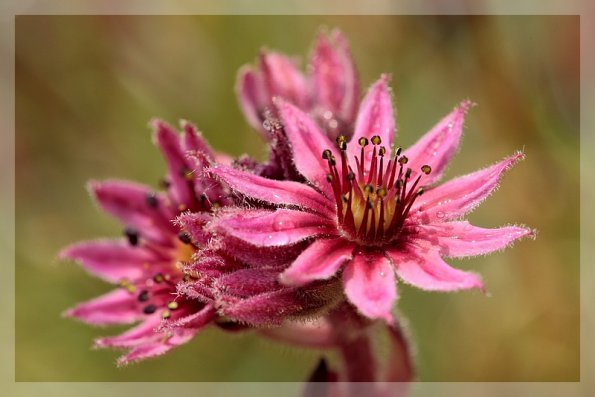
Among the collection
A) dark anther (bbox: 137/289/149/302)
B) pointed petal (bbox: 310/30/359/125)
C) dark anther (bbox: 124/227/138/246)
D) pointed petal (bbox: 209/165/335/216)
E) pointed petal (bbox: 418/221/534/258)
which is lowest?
pointed petal (bbox: 418/221/534/258)

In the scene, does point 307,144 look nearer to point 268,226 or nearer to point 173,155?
point 268,226

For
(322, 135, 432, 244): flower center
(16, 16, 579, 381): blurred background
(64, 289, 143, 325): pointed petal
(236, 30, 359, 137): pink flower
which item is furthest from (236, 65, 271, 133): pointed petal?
(16, 16, 579, 381): blurred background

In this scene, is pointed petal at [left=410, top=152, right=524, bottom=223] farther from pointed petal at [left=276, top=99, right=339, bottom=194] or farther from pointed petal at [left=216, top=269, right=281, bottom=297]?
pointed petal at [left=216, top=269, right=281, bottom=297]

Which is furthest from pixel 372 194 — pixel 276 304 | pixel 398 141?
pixel 398 141

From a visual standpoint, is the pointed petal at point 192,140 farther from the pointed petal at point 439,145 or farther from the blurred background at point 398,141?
the blurred background at point 398,141

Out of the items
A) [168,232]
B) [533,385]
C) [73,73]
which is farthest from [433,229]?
[73,73]

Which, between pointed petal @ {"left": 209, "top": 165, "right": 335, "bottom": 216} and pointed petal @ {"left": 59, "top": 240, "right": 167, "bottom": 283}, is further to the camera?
pointed petal @ {"left": 59, "top": 240, "right": 167, "bottom": 283}

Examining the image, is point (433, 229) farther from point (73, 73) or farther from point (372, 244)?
point (73, 73)
